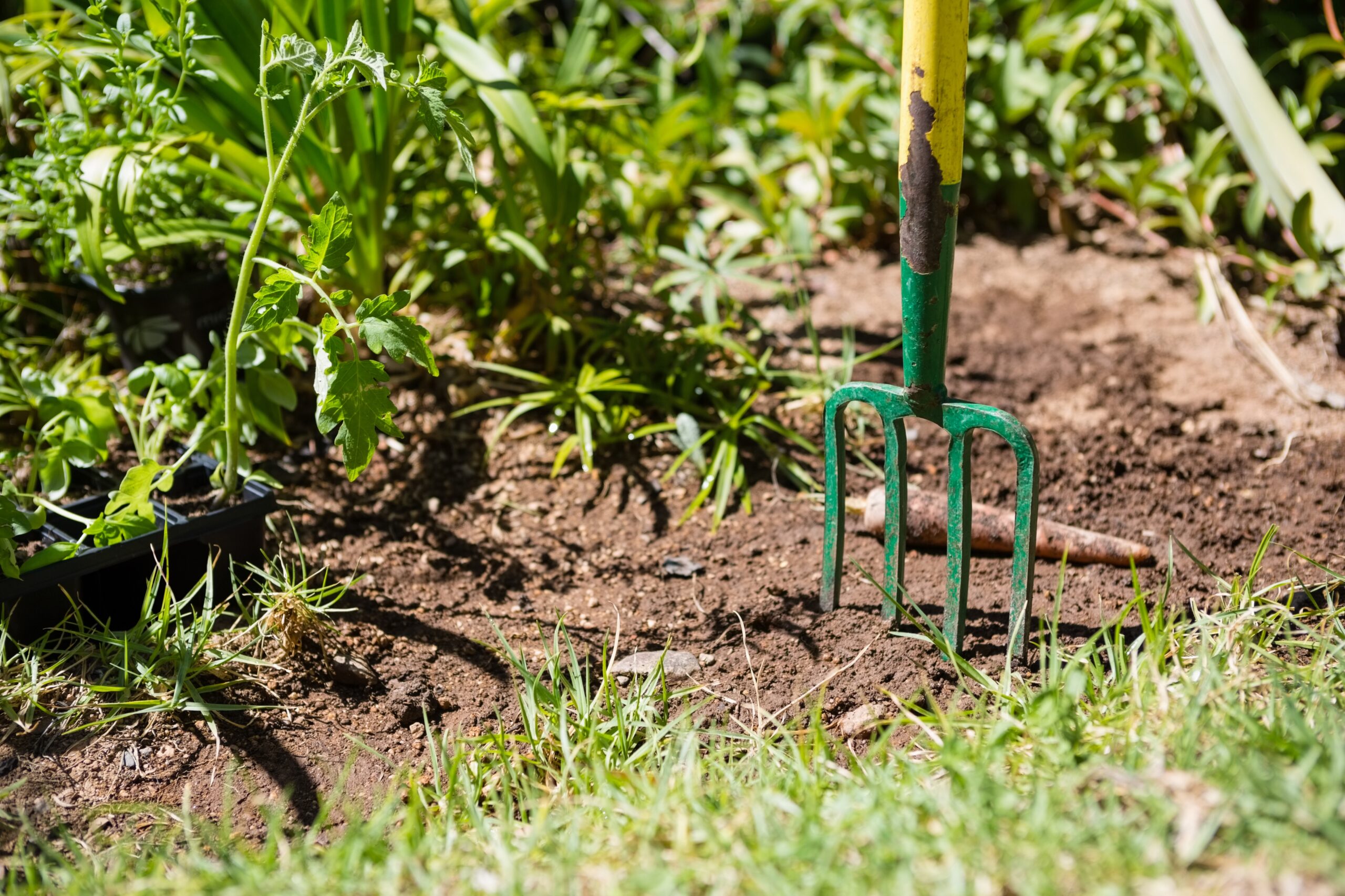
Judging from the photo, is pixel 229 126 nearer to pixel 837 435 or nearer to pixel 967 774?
pixel 837 435

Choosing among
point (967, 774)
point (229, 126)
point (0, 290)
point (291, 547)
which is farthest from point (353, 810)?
point (0, 290)

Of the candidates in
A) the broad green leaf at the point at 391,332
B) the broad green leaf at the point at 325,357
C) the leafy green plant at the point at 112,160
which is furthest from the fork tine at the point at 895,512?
the leafy green plant at the point at 112,160

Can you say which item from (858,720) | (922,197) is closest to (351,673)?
(858,720)

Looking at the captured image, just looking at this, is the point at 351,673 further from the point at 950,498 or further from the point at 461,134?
the point at 950,498

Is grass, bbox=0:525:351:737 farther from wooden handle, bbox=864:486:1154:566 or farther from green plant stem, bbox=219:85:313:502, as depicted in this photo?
wooden handle, bbox=864:486:1154:566

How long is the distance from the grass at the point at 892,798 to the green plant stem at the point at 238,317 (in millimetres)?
605

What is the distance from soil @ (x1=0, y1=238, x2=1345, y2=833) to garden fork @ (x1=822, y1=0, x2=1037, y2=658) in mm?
154

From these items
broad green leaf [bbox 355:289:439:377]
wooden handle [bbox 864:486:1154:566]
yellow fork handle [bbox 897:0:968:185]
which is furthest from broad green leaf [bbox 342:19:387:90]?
wooden handle [bbox 864:486:1154:566]

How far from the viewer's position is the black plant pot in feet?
7.04

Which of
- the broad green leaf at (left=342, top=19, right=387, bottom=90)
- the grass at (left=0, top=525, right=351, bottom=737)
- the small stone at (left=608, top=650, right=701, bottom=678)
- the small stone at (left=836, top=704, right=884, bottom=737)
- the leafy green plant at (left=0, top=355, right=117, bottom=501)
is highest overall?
the broad green leaf at (left=342, top=19, right=387, bottom=90)

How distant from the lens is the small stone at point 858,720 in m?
1.53

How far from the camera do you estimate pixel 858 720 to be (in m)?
1.55

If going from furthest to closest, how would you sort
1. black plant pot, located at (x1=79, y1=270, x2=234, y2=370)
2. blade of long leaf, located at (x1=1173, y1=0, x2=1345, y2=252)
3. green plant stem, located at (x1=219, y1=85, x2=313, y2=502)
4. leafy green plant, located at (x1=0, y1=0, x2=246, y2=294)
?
blade of long leaf, located at (x1=1173, y1=0, x2=1345, y2=252), black plant pot, located at (x1=79, y1=270, x2=234, y2=370), leafy green plant, located at (x1=0, y1=0, x2=246, y2=294), green plant stem, located at (x1=219, y1=85, x2=313, y2=502)

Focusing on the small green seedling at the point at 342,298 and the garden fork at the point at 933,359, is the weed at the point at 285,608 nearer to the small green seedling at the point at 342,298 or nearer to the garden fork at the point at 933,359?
the small green seedling at the point at 342,298
